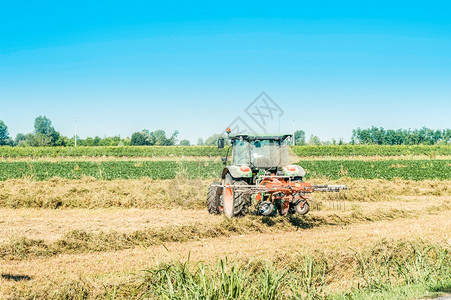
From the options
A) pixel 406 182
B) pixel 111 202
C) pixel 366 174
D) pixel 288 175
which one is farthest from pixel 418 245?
pixel 366 174

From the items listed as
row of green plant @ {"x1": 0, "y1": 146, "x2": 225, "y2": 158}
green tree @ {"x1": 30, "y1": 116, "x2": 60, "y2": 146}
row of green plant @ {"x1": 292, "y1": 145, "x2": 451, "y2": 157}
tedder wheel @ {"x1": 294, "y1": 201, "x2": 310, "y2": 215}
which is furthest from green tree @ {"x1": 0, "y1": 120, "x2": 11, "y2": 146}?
tedder wheel @ {"x1": 294, "y1": 201, "x2": 310, "y2": 215}

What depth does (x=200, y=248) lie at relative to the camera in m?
8.35

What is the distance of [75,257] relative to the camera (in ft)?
25.5

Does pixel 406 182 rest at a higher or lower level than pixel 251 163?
lower

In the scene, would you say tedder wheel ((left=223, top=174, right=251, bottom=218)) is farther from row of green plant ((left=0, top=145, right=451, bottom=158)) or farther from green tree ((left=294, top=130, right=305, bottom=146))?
green tree ((left=294, top=130, right=305, bottom=146))

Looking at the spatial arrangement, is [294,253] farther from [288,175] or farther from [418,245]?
[288,175]

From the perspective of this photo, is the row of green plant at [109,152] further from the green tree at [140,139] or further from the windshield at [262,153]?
the windshield at [262,153]

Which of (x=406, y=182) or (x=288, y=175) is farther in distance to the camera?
(x=406, y=182)

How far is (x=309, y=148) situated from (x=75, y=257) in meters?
55.7

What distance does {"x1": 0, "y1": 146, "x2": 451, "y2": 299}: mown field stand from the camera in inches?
217

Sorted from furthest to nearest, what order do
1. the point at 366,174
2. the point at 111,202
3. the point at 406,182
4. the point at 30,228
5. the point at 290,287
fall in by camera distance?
1. the point at 366,174
2. the point at 406,182
3. the point at 111,202
4. the point at 30,228
5. the point at 290,287

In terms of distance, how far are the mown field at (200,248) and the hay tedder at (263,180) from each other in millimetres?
518

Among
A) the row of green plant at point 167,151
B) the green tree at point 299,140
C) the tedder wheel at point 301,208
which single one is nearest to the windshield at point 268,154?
the tedder wheel at point 301,208

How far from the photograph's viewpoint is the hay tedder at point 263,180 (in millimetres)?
10086
